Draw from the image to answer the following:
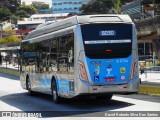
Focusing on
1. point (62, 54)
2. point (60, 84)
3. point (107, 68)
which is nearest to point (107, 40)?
point (107, 68)

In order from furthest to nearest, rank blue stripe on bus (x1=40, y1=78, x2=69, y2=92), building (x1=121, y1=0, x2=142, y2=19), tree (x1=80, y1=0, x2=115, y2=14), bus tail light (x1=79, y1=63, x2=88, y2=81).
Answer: tree (x1=80, y1=0, x2=115, y2=14) < building (x1=121, y1=0, x2=142, y2=19) < blue stripe on bus (x1=40, y1=78, x2=69, y2=92) < bus tail light (x1=79, y1=63, x2=88, y2=81)

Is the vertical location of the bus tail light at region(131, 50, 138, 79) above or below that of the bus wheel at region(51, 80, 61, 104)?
above

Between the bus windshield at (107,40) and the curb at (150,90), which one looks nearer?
the bus windshield at (107,40)

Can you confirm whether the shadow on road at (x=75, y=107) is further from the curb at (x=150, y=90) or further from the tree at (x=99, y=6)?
the tree at (x=99, y=6)

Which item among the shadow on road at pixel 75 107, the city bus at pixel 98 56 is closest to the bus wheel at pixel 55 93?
the shadow on road at pixel 75 107

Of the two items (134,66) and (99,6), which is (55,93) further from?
(99,6)

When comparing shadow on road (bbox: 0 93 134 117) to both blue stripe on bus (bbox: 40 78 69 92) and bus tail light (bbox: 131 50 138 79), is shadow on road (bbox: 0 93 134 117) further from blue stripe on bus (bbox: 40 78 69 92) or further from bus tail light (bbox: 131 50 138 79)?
bus tail light (bbox: 131 50 138 79)

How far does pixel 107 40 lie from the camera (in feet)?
52.5

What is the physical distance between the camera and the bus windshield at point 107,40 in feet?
52.1

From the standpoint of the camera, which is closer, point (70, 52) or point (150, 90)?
point (70, 52)

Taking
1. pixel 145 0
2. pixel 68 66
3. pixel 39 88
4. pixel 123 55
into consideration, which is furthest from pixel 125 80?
pixel 145 0

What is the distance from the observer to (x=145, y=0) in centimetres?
4644

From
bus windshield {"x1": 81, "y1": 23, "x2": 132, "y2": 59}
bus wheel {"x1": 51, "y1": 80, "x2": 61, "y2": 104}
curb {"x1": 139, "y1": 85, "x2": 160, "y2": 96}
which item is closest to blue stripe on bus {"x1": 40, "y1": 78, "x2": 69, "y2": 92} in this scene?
bus wheel {"x1": 51, "y1": 80, "x2": 61, "y2": 104}

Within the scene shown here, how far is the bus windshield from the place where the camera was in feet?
52.1
